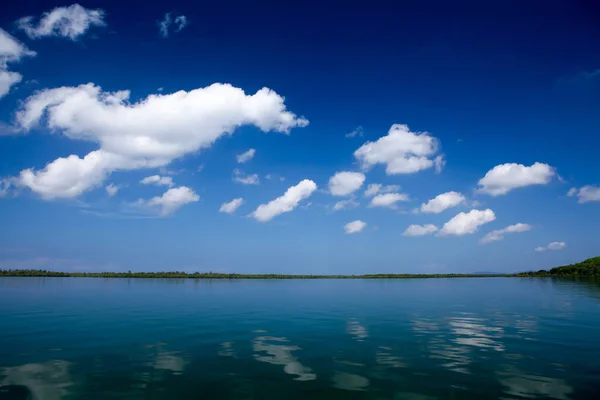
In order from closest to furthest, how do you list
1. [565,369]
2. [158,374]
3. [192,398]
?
1. [192,398]
2. [158,374]
3. [565,369]

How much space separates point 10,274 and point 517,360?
675 feet

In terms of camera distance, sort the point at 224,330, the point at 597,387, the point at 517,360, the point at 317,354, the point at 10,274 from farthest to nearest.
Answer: the point at 10,274 → the point at 224,330 → the point at 317,354 → the point at 517,360 → the point at 597,387

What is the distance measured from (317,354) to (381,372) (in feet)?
13.8

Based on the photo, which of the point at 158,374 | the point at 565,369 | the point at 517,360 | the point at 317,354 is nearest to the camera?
the point at 158,374

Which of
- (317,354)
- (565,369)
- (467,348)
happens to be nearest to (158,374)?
(317,354)

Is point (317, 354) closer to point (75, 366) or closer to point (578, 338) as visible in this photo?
point (75, 366)

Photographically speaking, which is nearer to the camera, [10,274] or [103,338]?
[103,338]

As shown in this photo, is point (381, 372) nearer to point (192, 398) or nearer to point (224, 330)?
point (192, 398)

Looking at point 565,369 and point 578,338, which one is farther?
point 578,338

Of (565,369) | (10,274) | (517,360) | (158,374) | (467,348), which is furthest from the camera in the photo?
(10,274)

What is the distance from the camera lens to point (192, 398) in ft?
40.0

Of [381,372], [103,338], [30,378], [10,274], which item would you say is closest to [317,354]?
[381,372]

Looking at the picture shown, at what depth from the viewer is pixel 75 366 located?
16125 mm

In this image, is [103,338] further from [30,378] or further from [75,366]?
[30,378]
